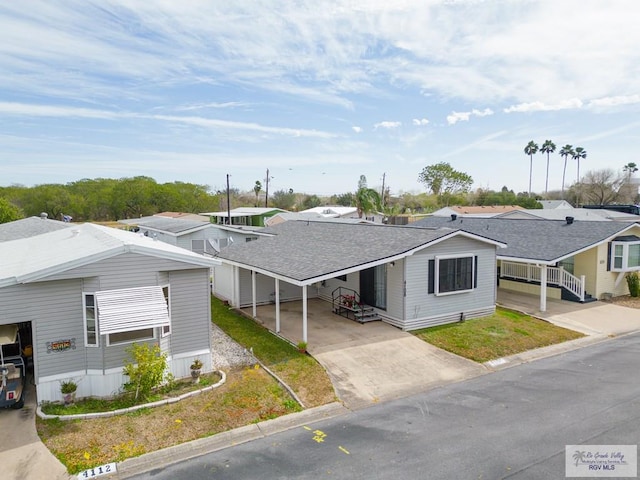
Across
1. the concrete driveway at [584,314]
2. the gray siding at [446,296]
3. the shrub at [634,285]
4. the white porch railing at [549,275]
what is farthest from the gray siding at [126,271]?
the shrub at [634,285]

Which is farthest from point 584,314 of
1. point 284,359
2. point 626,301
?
point 284,359

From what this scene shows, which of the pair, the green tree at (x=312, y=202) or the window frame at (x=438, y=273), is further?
the green tree at (x=312, y=202)

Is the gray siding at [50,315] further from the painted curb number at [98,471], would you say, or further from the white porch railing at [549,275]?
the white porch railing at [549,275]

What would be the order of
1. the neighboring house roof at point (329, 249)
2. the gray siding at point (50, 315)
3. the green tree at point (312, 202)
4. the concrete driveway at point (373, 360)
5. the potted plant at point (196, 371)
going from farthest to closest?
the green tree at point (312, 202) < the neighboring house roof at point (329, 249) < the potted plant at point (196, 371) < the concrete driveway at point (373, 360) < the gray siding at point (50, 315)

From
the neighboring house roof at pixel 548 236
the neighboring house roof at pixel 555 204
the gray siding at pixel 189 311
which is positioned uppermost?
the neighboring house roof at pixel 555 204

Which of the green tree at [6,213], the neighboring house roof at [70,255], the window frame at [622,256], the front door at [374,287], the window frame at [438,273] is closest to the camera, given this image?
the neighboring house roof at [70,255]

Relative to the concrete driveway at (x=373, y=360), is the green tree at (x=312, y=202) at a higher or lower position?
higher

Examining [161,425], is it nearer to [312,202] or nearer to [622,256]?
[622,256]
